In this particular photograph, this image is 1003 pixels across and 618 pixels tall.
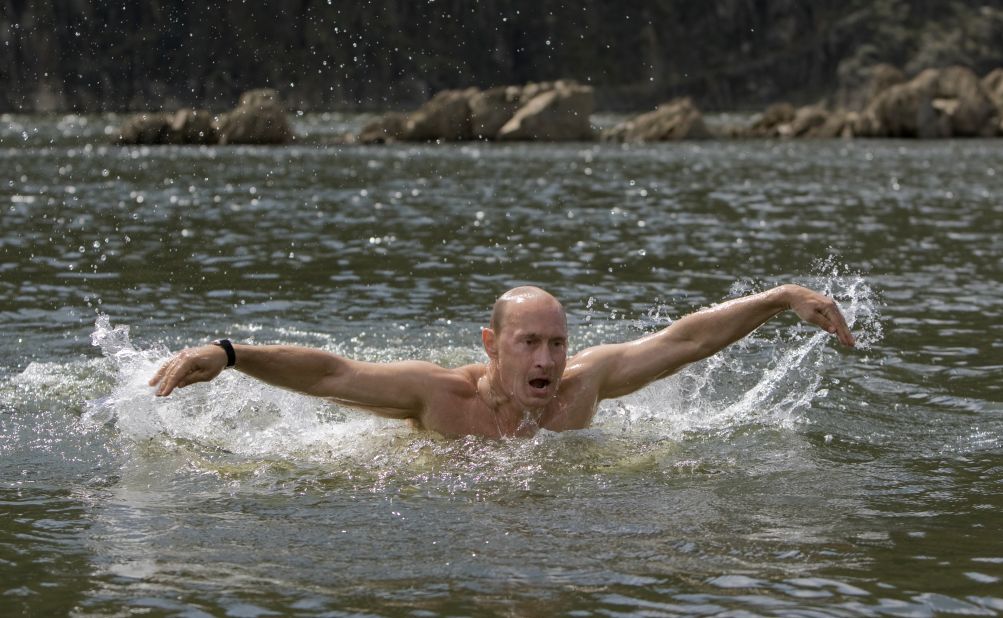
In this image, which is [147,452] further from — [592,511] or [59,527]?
[592,511]

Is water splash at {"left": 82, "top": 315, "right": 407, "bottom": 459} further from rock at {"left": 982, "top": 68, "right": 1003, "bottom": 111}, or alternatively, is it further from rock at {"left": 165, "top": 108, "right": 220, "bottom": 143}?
rock at {"left": 982, "top": 68, "right": 1003, "bottom": 111}

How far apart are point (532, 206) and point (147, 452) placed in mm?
25846

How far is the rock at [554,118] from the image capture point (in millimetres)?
77375

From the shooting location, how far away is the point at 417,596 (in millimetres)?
6914

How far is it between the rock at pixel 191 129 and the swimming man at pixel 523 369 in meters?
65.0

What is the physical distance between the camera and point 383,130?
3007 inches

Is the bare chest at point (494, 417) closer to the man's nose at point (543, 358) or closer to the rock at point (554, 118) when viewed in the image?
the man's nose at point (543, 358)

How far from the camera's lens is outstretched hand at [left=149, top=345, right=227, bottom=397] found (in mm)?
7750

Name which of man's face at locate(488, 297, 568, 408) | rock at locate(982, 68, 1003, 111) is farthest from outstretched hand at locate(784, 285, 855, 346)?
rock at locate(982, 68, 1003, 111)

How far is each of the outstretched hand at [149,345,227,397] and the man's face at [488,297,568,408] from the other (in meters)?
1.86

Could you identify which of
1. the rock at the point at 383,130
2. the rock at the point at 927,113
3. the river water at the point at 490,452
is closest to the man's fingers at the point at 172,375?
the river water at the point at 490,452

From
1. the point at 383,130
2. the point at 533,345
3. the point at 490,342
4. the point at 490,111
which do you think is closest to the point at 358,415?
the point at 490,342

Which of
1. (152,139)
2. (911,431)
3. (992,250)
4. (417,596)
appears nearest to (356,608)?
(417,596)

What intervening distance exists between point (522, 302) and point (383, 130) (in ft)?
224
